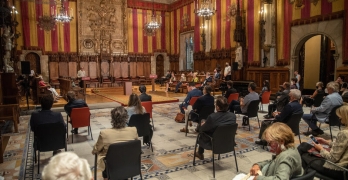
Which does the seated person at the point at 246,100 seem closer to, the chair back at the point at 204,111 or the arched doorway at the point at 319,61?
the chair back at the point at 204,111

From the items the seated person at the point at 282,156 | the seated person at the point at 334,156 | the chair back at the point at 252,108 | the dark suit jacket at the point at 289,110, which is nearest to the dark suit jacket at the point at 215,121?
the seated person at the point at 334,156

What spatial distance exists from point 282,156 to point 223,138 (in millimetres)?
1587

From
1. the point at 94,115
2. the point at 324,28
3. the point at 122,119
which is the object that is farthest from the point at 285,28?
the point at 122,119

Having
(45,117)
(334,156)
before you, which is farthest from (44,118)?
(334,156)

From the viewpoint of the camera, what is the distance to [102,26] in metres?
18.4

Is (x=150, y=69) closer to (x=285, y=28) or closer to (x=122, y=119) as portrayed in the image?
(x=285, y=28)

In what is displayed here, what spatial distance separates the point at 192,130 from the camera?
20.3ft

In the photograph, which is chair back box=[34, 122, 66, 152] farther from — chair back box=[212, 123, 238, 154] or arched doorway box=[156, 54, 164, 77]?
arched doorway box=[156, 54, 164, 77]

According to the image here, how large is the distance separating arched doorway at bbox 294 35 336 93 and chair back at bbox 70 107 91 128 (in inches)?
444

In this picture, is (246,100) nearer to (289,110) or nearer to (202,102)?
(202,102)

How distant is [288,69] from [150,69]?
11.4 m

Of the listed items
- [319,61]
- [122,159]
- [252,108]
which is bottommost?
[122,159]

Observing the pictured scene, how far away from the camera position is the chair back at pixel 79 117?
5.18 metres

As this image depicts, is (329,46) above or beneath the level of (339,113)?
above
